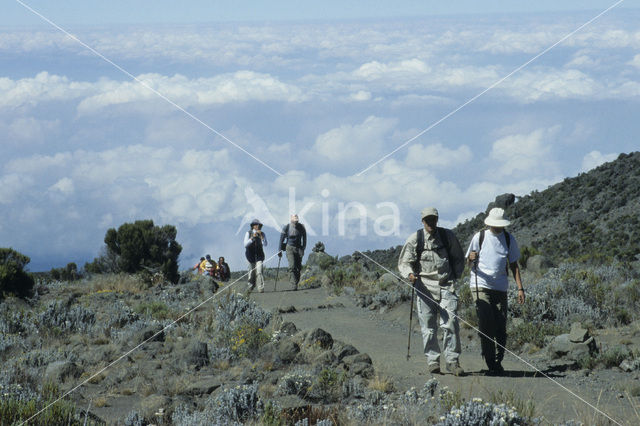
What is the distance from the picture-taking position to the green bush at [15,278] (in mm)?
19422

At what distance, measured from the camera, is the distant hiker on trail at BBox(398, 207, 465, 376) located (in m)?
8.65

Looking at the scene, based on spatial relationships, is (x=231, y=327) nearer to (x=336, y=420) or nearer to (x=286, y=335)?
(x=286, y=335)

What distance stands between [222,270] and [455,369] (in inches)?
655

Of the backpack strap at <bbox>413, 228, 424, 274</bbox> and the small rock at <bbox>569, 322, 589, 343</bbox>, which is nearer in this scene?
the backpack strap at <bbox>413, 228, 424, 274</bbox>

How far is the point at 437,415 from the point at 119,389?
14.2 feet

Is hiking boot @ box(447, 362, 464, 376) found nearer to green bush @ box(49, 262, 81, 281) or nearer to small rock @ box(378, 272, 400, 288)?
small rock @ box(378, 272, 400, 288)

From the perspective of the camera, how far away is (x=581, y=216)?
132 ft

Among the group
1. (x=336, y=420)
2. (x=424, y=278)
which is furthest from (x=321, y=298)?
(x=336, y=420)

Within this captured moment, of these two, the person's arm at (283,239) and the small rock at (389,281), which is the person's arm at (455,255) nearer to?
the small rock at (389,281)

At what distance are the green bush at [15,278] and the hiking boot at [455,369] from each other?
46.9 ft

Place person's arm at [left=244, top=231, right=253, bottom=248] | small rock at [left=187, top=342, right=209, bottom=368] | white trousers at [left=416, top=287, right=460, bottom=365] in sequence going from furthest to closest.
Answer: person's arm at [left=244, top=231, right=253, bottom=248] < small rock at [left=187, top=342, right=209, bottom=368] < white trousers at [left=416, top=287, right=460, bottom=365]

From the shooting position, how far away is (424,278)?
8.81m

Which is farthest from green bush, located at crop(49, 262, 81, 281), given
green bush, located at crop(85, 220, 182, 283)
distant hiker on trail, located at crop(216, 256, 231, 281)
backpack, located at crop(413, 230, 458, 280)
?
backpack, located at crop(413, 230, 458, 280)

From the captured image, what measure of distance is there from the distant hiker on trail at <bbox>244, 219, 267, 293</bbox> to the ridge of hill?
15072 millimetres
